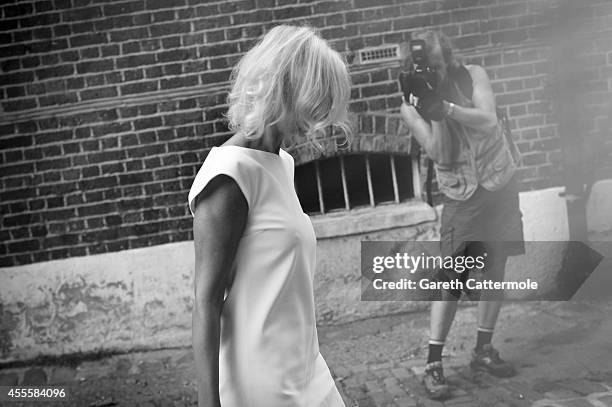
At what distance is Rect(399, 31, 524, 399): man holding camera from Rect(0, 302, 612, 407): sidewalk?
198mm

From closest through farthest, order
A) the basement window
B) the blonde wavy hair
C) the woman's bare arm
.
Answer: the woman's bare arm, the blonde wavy hair, the basement window

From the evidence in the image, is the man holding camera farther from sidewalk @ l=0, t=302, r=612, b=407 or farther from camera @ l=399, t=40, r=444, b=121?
sidewalk @ l=0, t=302, r=612, b=407

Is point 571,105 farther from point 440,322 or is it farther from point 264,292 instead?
point 264,292

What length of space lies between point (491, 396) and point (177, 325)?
7.16 ft

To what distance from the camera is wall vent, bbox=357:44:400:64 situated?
15.8 feet

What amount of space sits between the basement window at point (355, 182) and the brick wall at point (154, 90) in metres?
0.37

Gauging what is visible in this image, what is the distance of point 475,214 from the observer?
4504mm

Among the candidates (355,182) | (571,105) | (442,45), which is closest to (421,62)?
(442,45)

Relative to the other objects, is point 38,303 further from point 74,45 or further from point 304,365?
point 304,365

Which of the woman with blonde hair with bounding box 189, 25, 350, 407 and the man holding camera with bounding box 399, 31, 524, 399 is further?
the man holding camera with bounding box 399, 31, 524, 399

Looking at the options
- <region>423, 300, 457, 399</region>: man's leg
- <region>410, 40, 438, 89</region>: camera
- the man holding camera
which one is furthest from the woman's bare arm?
<region>410, 40, 438, 89</region>: camera

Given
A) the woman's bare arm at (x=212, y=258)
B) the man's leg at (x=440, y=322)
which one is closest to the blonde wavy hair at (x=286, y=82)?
the woman's bare arm at (x=212, y=258)

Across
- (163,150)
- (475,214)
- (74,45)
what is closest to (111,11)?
(74,45)

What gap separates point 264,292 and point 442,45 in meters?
3.07
